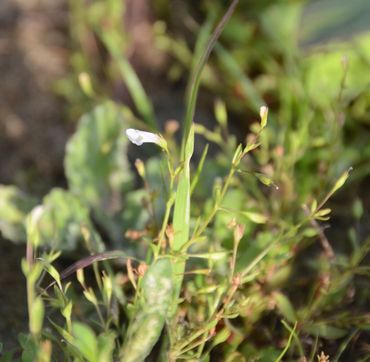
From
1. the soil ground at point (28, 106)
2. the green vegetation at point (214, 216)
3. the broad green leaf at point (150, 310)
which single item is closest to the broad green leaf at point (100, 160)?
the green vegetation at point (214, 216)

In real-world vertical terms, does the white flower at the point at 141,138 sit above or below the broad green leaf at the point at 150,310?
above

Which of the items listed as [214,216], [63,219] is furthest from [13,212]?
[214,216]

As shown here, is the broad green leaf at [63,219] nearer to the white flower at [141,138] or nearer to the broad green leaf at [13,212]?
the broad green leaf at [13,212]

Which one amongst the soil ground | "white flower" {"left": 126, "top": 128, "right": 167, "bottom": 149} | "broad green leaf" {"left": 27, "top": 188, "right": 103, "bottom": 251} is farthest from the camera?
the soil ground

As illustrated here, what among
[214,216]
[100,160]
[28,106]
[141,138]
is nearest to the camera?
[141,138]

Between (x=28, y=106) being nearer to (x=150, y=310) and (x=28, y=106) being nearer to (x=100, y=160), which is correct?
(x=100, y=160)

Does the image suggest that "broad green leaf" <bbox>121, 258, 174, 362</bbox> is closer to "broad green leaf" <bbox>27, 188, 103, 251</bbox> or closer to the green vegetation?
the green vegetation

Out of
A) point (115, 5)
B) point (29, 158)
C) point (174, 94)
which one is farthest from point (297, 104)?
point (29, 158)

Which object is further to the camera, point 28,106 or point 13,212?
point 28,106

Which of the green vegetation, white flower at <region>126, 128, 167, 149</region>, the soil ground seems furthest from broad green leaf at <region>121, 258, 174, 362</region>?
the soil ground
